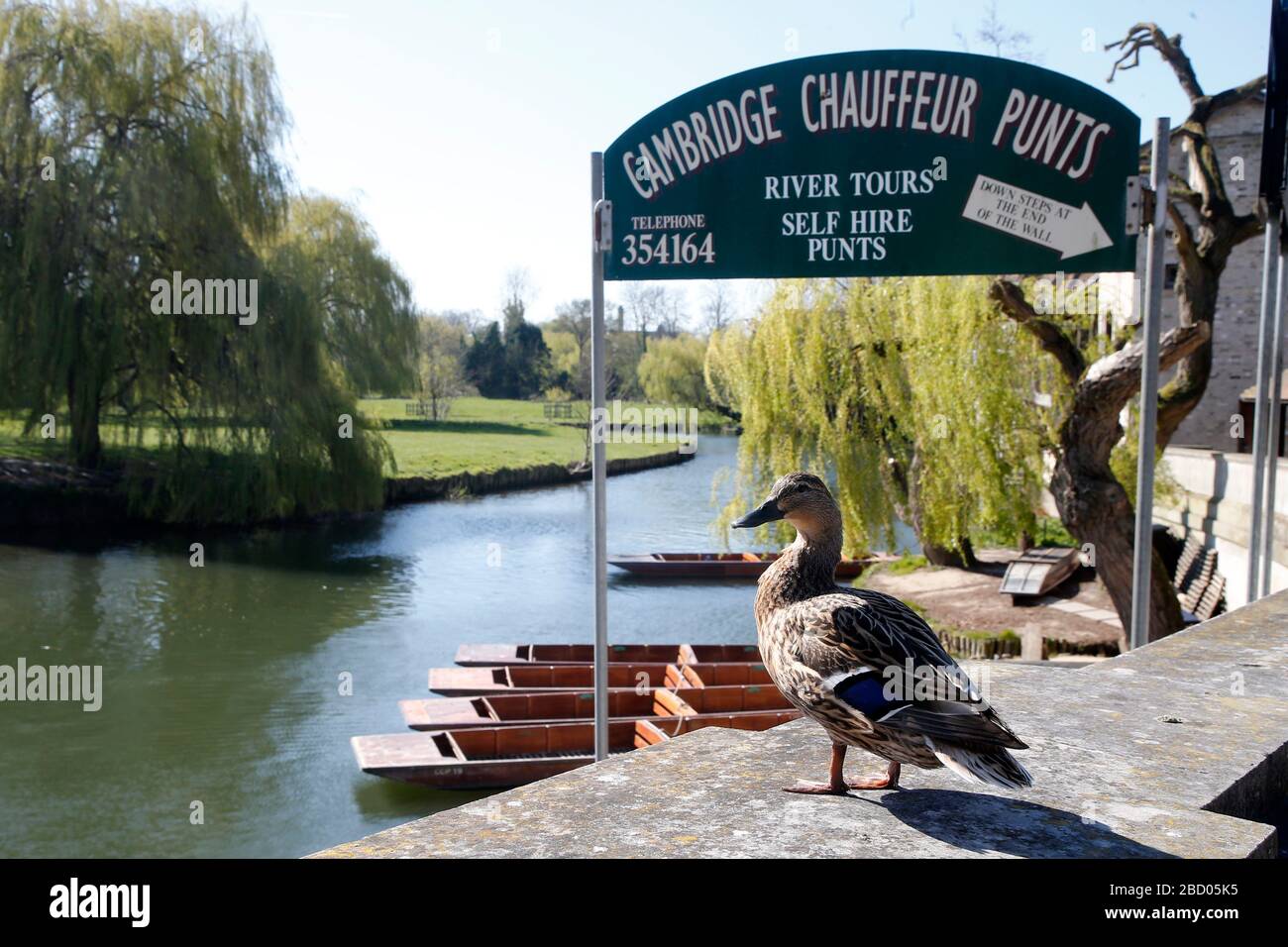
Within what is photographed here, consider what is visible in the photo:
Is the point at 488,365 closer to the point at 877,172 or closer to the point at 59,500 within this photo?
the point at 59,500

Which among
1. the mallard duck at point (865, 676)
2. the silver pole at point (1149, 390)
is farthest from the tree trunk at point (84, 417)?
the mallard duck at point (865, 676)

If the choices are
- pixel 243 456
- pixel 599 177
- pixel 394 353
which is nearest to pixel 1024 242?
pixel 599 177

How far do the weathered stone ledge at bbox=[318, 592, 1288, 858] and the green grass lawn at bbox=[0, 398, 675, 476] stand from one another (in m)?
25.0

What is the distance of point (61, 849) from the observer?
11.5 m

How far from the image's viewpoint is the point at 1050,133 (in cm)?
566

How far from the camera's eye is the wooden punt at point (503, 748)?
12258 millimetres

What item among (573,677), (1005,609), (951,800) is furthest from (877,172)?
(1005,609)

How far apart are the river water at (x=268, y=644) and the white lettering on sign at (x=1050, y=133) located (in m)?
9.31

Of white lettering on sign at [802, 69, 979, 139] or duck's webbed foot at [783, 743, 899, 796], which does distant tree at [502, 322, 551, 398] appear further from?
duck's webbed foot at [783, 743, 899, 796]

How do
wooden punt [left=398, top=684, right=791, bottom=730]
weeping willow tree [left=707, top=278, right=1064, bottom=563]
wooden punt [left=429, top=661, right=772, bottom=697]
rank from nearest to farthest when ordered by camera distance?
wooden punt [left=398, top=684, right=791, bottom=730] < wooden punt [left=429, top=661, right=772, bottom=697] < weeping willow tree [left=707, top=278, right=1064, bottom=563]

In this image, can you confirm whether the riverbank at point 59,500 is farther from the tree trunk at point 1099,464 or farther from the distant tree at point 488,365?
the distant tree at point 488,365

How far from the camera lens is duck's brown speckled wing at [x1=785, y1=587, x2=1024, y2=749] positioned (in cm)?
241

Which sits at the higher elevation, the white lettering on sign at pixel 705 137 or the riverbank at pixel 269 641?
the white lettering on sign at pixel 705 137

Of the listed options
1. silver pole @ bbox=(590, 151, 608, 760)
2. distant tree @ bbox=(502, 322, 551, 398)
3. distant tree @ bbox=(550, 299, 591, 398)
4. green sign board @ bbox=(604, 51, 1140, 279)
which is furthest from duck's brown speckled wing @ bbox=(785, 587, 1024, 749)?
distant tree @ bbox=(502, 322, 551, 398)
